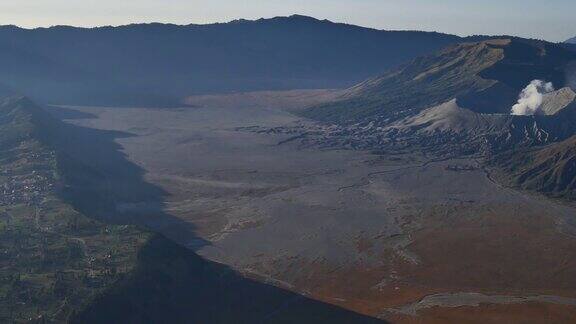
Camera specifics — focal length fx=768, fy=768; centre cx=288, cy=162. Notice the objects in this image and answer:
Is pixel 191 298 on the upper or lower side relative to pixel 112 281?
lower

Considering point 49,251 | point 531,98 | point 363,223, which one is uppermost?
point 531,98

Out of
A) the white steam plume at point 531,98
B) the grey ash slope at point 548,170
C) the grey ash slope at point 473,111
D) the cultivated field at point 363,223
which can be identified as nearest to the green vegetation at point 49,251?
the cultivated field at point 363,223

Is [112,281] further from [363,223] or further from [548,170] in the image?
[548,170]

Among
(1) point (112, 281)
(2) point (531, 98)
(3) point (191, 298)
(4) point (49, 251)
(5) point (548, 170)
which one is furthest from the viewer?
(2) point (531, 98)

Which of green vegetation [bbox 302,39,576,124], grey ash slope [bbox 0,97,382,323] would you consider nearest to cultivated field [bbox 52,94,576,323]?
grey ash slope [bbox 0,97,382,323]

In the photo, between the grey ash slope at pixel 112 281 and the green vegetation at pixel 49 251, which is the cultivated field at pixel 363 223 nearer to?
the grey ash slope at pixel 112 281

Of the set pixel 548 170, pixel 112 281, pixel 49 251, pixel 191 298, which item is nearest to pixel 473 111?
pixel 548 170

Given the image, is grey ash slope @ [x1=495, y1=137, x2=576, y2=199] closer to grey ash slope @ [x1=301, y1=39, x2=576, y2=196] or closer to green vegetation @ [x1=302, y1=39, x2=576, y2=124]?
grey ash slope @ [x1=301, y1=39, x2=576, y2=196]

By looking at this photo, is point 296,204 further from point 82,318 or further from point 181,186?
point 82,318

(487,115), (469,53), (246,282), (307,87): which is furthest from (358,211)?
(307,87)

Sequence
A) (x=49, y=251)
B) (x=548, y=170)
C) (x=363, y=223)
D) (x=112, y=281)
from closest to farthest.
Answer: (x=112, y=281), (x=49, y=251), (x=363, y=223), (x=548, y=170)
